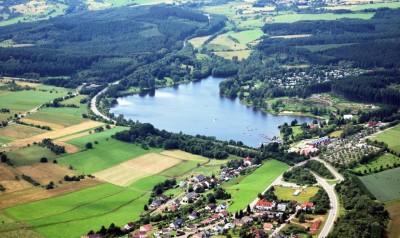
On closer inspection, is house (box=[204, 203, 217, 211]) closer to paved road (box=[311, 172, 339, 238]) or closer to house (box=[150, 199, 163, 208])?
house (box=[150, 199, 163, 208])

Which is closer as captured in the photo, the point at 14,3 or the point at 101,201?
the point at 101,201

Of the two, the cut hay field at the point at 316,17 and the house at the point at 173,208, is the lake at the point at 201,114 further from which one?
the cut hay field at the point at 316,17

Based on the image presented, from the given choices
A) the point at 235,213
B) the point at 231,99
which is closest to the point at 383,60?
the point at 231,99

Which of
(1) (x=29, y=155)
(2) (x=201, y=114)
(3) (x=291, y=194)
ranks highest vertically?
(1) (x=29, y=155)

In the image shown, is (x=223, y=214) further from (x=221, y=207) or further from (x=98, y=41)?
(x=98, y=41)

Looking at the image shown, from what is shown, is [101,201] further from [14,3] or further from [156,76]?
[14,3]

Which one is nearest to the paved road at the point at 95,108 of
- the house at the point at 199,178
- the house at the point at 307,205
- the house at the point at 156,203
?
the house at the point at 199,178

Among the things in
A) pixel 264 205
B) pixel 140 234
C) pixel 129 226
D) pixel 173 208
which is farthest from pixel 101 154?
pixel 140 234
